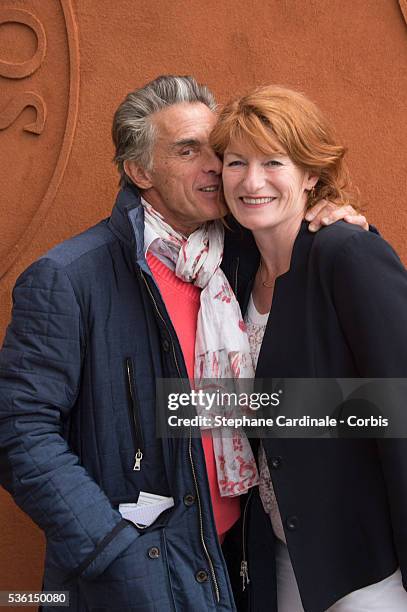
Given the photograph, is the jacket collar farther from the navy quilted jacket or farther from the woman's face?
the woman's face

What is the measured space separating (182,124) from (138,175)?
0.73ft

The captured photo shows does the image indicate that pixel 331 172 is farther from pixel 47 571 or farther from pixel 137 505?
pixel 47 571

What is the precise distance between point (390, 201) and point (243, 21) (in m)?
0.89

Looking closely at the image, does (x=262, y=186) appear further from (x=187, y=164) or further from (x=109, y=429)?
(x=109, y=429)

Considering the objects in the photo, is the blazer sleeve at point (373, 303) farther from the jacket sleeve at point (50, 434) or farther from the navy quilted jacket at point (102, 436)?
the jacket sleeve at point (50, 434)

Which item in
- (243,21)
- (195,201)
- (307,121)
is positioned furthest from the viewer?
(243,21)

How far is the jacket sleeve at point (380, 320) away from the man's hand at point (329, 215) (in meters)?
0.15

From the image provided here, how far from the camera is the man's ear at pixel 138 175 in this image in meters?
2.46

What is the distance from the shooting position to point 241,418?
2275mm

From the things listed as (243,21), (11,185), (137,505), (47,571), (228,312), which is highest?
(243,21)

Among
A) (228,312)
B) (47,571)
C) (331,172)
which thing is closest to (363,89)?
(331,172)

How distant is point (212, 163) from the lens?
241 cm

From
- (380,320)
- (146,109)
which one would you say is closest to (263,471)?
(380,320)

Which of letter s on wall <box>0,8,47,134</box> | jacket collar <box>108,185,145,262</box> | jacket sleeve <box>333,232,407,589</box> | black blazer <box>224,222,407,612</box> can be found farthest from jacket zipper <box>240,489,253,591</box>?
letter s on wall <box>0,8,47,134</box>
